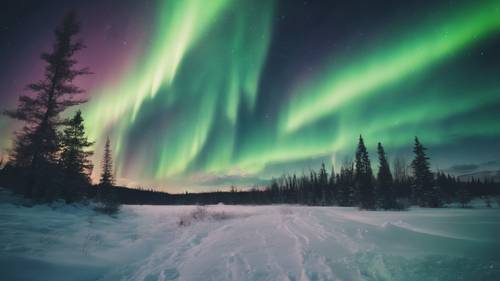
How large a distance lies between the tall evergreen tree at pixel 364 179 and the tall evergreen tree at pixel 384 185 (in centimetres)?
162

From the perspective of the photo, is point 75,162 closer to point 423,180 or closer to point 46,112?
point 46,112

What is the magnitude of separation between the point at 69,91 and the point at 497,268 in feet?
85.5

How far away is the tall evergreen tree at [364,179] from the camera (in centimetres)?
3998

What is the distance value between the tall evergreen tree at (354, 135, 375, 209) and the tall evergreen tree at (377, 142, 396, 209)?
1.62m

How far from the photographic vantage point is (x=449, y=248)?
6648 mm

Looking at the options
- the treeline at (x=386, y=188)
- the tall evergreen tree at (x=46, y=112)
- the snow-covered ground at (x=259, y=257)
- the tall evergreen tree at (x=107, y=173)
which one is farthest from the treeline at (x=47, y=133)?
the treeline at (x=386, y=188)

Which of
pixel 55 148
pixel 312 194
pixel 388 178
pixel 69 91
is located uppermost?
pixel 69 91

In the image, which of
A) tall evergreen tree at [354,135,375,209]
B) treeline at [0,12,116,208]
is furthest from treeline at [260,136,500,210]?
treeline at [0,12,116,208]

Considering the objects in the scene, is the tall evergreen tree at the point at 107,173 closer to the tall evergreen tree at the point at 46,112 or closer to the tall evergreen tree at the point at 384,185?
the tall evergreen tree at the point at 46,112

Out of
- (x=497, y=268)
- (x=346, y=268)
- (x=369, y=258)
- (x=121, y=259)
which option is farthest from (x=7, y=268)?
(x=497, y=268)

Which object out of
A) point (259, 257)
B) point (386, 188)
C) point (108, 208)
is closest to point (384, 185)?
point (386, 188)

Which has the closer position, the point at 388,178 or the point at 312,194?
the point at 388,178

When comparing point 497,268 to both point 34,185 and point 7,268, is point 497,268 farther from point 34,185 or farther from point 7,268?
point 34,185

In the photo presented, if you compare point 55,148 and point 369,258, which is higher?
point 55,148
